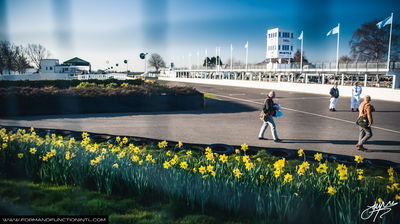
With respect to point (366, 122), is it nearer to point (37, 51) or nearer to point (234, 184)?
point (234, 184)

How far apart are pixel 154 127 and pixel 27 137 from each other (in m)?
5.98

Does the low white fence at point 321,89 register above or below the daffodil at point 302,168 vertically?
above

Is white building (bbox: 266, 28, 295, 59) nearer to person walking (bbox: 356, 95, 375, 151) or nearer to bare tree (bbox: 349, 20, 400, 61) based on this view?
bare tree (bbox: 349, 20, 400, 61)

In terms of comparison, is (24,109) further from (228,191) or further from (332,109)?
(332,109)

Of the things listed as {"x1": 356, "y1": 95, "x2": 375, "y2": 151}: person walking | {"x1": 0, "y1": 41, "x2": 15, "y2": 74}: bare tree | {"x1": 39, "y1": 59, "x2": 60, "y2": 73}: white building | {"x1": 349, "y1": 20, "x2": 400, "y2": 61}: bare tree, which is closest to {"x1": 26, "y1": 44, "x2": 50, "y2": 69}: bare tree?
{"x1": 0, "y1": 41, "x2": 15, "y2": 74}: bare tree

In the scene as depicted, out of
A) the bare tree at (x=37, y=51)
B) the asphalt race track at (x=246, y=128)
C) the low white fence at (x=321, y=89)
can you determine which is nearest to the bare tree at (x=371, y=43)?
the low white fence at (x=321, y=89)

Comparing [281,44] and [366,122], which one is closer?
[366,122]

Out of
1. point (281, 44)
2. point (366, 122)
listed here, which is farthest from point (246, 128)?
point (281, 44)

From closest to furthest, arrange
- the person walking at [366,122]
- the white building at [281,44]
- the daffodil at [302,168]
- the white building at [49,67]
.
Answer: the daffodil at [302,168] < the person walking at [366,122] < the white building at [49,67] < the white building at [281,44]
